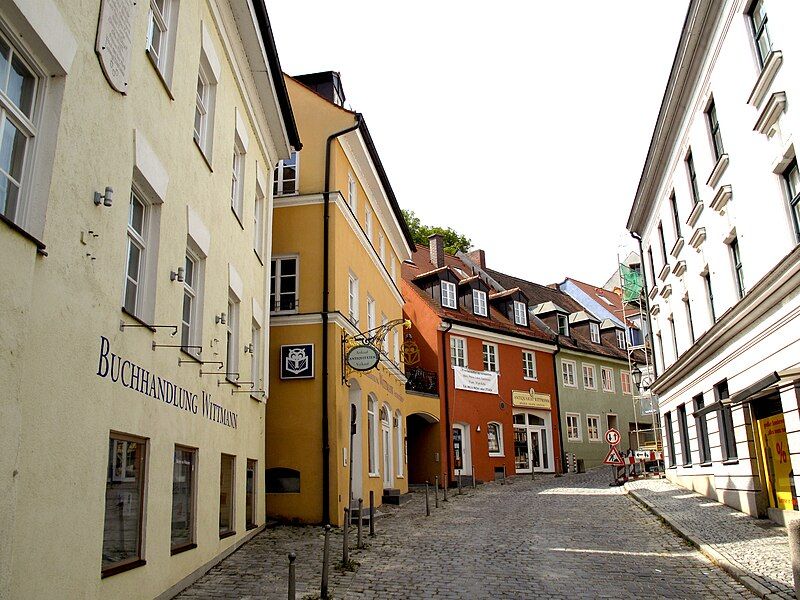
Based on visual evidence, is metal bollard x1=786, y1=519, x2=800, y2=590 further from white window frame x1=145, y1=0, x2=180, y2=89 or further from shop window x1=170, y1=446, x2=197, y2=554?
white window frame x1=145, y1=0, x2=180, y2=89

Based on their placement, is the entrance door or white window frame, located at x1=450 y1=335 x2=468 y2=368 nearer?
the entrance door

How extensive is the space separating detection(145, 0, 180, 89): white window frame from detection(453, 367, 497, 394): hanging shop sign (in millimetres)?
22234

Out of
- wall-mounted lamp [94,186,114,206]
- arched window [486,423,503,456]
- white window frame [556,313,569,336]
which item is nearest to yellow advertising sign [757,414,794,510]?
wall-mounted lamp [94,186,114,206]

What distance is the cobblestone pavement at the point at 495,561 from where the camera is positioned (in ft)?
29.8

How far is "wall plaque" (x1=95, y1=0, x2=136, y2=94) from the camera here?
663 cm

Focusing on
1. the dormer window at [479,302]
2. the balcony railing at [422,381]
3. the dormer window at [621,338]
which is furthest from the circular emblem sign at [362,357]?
the dormer window at [621,338]

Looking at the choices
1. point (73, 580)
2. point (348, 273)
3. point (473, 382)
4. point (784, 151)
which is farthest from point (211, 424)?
point (473, 382)

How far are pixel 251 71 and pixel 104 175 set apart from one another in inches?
277

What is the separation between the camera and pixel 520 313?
36406 millimetres

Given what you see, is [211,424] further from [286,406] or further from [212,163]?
[286,406]

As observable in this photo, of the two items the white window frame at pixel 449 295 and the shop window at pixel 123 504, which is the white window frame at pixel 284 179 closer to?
A: the shop window at pixel 123 504

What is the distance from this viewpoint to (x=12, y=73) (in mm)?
5496

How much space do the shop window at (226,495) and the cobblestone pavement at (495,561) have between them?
18.0 inches

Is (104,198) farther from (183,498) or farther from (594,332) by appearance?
(594,332)
